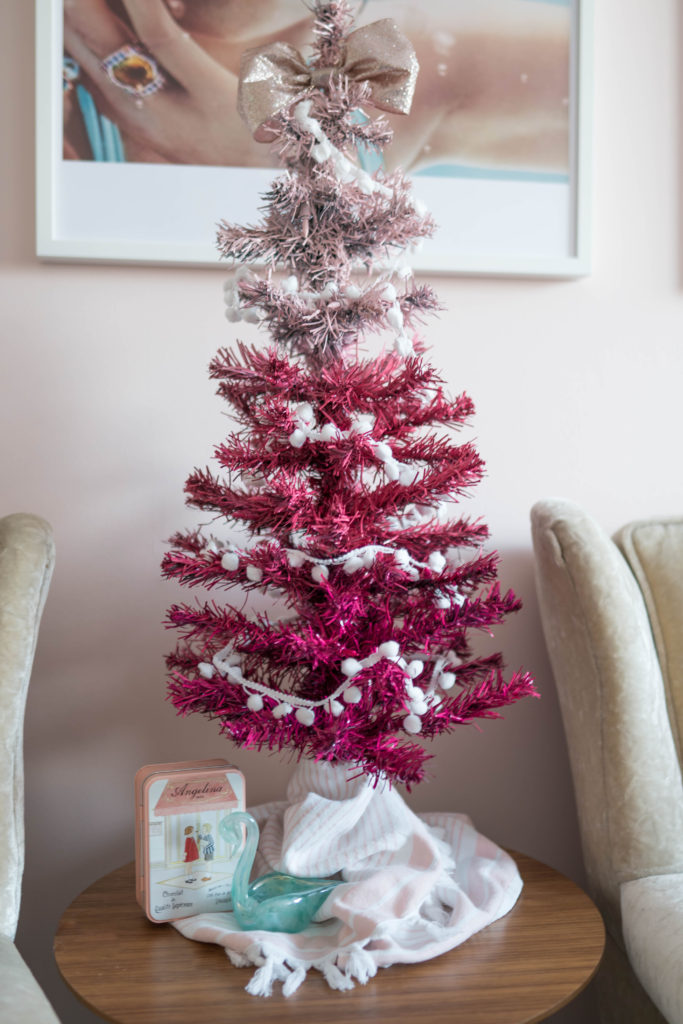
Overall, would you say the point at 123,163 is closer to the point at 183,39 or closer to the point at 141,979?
the point at 183,39

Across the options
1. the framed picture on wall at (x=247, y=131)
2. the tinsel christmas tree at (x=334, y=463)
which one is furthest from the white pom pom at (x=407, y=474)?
the framed picture on wall at (x=247, y=131)

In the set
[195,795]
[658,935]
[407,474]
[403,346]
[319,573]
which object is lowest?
[658,935]

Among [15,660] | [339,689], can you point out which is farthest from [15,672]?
[339,689]

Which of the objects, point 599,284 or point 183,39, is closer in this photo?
point 183,39

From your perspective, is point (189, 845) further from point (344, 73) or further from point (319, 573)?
point (344, 73)

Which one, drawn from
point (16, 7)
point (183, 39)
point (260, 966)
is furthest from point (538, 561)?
point (16, 7)

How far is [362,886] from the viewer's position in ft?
2.93

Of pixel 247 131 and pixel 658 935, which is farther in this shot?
pixel 247 131

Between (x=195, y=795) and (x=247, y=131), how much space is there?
92 cm

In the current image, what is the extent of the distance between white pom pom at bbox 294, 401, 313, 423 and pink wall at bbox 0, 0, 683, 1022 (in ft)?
1.37

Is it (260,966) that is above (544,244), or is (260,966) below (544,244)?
below

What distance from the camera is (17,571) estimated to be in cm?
99

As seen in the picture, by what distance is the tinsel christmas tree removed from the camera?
0.87 meters

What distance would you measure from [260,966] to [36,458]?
2.52ft
